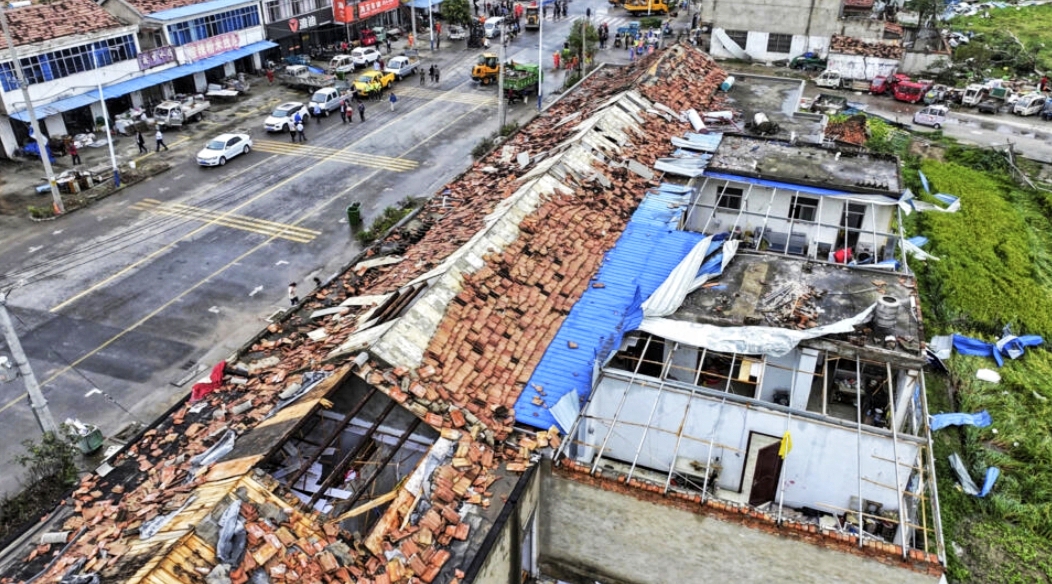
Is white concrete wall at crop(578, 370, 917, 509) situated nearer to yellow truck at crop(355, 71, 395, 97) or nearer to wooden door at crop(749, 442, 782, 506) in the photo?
wooden door at crop(749, 442, 782, 506)

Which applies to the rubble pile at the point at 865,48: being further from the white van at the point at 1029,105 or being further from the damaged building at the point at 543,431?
the damaged building at the point at 543,431

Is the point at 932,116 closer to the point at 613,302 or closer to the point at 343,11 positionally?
the point at 613,302

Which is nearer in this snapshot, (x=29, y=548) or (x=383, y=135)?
(x=29, y=548)

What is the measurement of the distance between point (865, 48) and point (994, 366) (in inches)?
1577

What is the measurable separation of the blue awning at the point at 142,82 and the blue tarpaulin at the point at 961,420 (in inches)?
1918

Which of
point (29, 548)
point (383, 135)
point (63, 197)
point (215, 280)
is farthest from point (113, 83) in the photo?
point (29, 548)

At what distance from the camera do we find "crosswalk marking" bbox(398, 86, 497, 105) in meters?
57.6

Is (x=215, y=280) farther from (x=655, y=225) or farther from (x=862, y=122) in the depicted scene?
(x=862, y=122)

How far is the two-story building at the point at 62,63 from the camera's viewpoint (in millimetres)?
43594

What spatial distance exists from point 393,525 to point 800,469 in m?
10.0

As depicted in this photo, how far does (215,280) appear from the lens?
109 ft

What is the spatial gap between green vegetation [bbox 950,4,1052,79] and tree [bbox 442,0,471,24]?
45.0 meters

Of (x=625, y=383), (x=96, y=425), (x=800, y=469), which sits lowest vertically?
(x=96, y=425)

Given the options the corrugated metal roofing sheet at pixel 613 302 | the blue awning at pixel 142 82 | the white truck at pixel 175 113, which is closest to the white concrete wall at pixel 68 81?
the blue awning at pixel 142 82
